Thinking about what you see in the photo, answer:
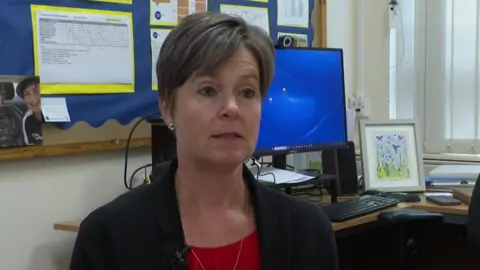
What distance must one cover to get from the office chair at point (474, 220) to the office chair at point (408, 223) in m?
0.10

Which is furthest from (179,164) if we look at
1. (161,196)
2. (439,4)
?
(439,4)

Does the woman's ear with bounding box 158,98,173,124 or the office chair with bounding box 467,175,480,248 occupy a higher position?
the woman's ear with bounding box 158,98,173,124

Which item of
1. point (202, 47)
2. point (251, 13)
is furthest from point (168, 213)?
point (251, 13)

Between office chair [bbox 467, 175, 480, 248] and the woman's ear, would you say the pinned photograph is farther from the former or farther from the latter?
office chair [bbox 467, 175, 480, 248]

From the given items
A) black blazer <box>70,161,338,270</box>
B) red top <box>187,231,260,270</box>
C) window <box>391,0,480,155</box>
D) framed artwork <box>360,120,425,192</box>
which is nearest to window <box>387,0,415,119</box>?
window <box>391,0,480,155</box>

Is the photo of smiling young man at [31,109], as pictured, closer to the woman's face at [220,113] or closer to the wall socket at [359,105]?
the woman's face at [220,113]

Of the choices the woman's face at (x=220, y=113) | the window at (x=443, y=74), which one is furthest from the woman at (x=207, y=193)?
the window at (x=443, y=74)

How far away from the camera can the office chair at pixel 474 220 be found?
217cm

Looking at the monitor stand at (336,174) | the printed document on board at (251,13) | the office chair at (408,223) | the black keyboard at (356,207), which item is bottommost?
the office chair at (408,223)

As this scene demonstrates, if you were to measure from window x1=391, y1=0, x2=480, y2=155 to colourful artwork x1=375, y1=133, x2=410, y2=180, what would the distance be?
0.58 m

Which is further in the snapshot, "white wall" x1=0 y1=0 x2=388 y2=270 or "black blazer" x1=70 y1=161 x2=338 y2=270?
"white wall" x1=0 y1=0 x2=388 y2=270

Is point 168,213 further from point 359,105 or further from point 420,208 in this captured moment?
point 359,105

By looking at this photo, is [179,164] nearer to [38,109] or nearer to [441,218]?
[38,109]

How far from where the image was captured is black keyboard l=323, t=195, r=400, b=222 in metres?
2.17
